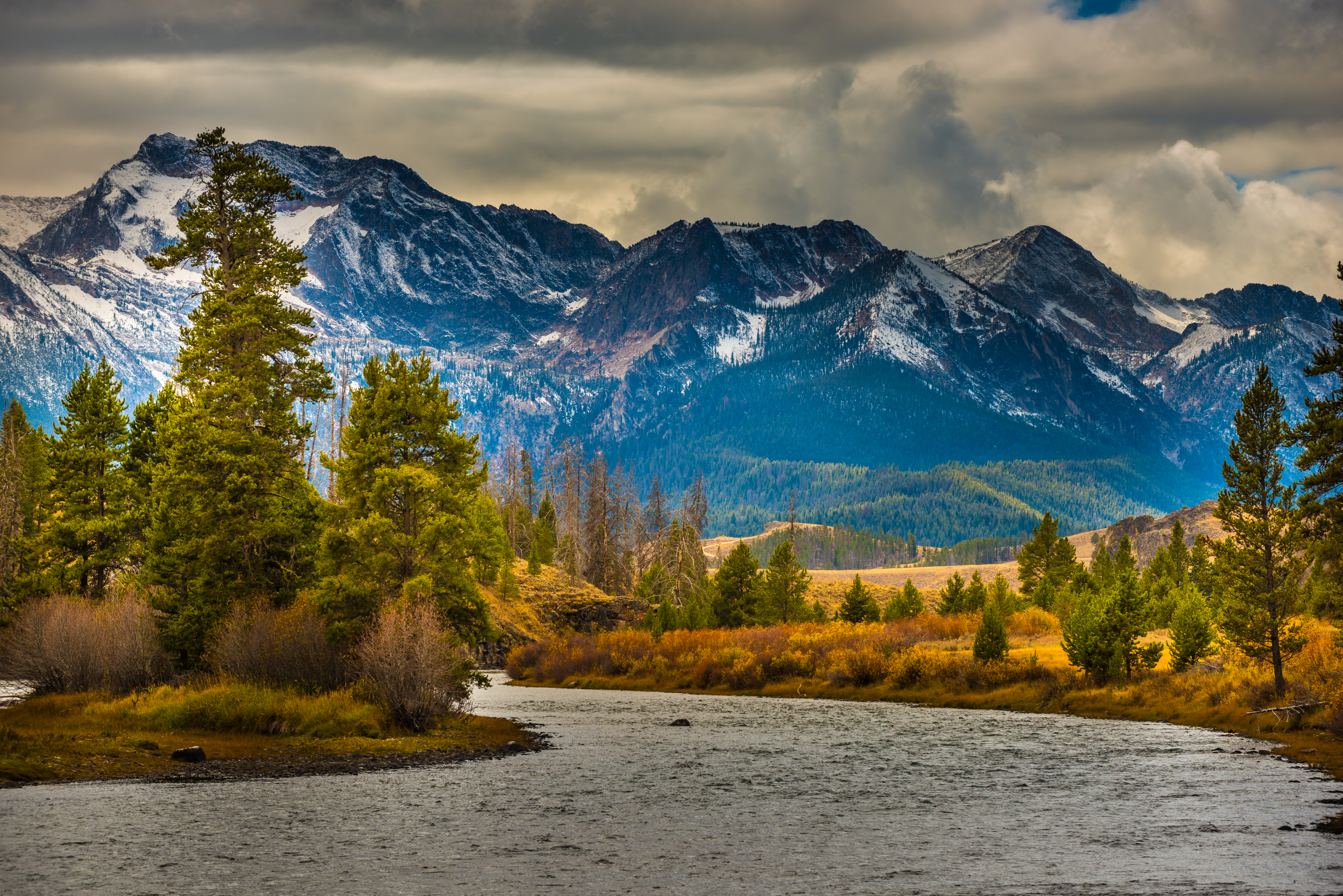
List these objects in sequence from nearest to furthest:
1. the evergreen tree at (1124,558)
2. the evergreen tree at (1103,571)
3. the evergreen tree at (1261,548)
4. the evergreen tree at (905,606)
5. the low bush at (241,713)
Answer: the low bush at (241,713) < the evergreen tree at (1261,548) < the evergreen tree at (905,606) < the evergreen tree at (1103,571) < the evergreen tree at (1124,558)

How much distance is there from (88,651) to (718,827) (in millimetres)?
33444

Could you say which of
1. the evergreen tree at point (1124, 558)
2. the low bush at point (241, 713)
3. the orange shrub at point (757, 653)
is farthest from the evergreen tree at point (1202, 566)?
the low bush at point (241, 713)

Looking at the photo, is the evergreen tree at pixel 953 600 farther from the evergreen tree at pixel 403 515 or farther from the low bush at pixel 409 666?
the low bush at pixel 409 666

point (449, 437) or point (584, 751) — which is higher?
point (449, 437)

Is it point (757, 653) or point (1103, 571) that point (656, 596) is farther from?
point (1103, 571)

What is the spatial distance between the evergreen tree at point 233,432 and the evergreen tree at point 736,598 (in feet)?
161

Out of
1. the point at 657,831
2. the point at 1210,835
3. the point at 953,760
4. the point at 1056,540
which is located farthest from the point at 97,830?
the point at 1056,540

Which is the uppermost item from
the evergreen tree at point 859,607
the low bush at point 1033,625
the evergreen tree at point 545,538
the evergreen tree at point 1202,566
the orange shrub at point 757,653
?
the evergreen tree at point 545,538

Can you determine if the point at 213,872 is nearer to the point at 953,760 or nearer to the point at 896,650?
the point at 953,760

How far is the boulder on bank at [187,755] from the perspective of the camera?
3525 centimetres

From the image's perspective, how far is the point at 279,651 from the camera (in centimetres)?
4531

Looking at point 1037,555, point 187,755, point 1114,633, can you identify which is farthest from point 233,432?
point 1037,555

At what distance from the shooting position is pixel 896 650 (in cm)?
7812

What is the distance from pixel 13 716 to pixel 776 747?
30337 millimetres
